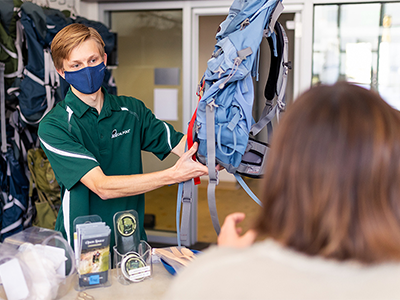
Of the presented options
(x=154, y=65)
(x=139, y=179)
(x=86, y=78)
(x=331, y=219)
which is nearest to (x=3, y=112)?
(x=86, y=78)

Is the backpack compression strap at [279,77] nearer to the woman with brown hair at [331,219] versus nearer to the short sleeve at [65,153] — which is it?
the short sleeve at [65,153]

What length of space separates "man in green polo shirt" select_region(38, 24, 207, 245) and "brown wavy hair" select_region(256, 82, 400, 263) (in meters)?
0.94

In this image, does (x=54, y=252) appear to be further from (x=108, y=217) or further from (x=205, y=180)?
(x=205, y=180)

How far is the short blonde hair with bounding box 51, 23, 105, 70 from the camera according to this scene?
66.5 inches

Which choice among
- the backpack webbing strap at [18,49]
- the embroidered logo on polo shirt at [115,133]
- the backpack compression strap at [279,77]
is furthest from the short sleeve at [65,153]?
the backpack webbing strap at [18,49]

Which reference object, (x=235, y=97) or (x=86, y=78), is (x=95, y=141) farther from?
(x=235, y=97)

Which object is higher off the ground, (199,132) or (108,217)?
(199,132)

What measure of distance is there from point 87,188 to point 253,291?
1276mm

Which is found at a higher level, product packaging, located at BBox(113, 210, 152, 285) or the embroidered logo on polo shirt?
the embroidered logo on polo shirt

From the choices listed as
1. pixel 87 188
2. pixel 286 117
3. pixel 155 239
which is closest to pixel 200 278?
pixel 286 117

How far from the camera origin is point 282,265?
0.61m

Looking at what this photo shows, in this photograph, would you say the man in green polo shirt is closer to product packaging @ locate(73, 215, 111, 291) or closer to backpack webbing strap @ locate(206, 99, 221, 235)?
backpack webbing strap @ locate(206, 99, 221, 235)

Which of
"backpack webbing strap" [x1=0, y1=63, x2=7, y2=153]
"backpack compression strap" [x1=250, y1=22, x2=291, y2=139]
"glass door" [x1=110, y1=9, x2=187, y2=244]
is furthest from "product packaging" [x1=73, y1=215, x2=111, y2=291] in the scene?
"glass door" [x1=110, y1=9, x2=187, y2=244]

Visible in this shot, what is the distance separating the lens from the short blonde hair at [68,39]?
1688mm
